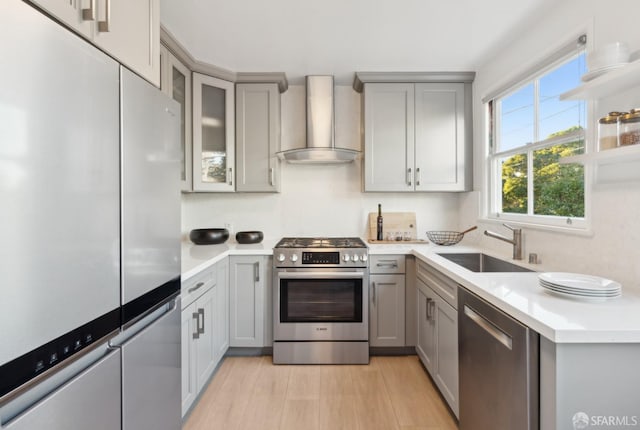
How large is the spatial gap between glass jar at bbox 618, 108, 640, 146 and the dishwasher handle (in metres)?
0.92

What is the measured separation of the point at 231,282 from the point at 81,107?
2002 mm

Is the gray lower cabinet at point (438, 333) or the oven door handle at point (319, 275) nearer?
the gray lower cabinet at point (438, 333)

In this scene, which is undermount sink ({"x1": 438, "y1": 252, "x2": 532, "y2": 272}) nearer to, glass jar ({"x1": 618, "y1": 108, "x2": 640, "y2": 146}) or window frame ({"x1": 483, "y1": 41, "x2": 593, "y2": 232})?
window frame ({"x1": 483, "y1": 41, "x2": 593, "y2": 232})

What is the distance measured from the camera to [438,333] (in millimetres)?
2127

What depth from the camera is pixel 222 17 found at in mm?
2029

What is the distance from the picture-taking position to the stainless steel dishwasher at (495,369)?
43.6 inches

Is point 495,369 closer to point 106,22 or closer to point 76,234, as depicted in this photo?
point 76,234

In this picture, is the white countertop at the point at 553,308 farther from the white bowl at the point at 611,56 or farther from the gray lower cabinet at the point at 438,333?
the white bowl at the point at 611,56

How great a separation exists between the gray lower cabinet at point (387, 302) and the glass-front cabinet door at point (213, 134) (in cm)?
151

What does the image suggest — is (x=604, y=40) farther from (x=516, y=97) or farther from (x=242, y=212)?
(x=242, y=212)

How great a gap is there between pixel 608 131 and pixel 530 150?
90 cm

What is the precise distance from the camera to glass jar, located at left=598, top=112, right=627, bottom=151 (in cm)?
134

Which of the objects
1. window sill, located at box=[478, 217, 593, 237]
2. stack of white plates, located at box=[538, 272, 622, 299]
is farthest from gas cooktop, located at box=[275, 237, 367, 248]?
stack of white plates, located at box=[538, 272, 622, 299]

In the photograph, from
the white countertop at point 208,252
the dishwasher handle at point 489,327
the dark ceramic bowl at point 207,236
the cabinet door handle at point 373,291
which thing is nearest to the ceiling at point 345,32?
the dark ceramic bowl at point 207,236
